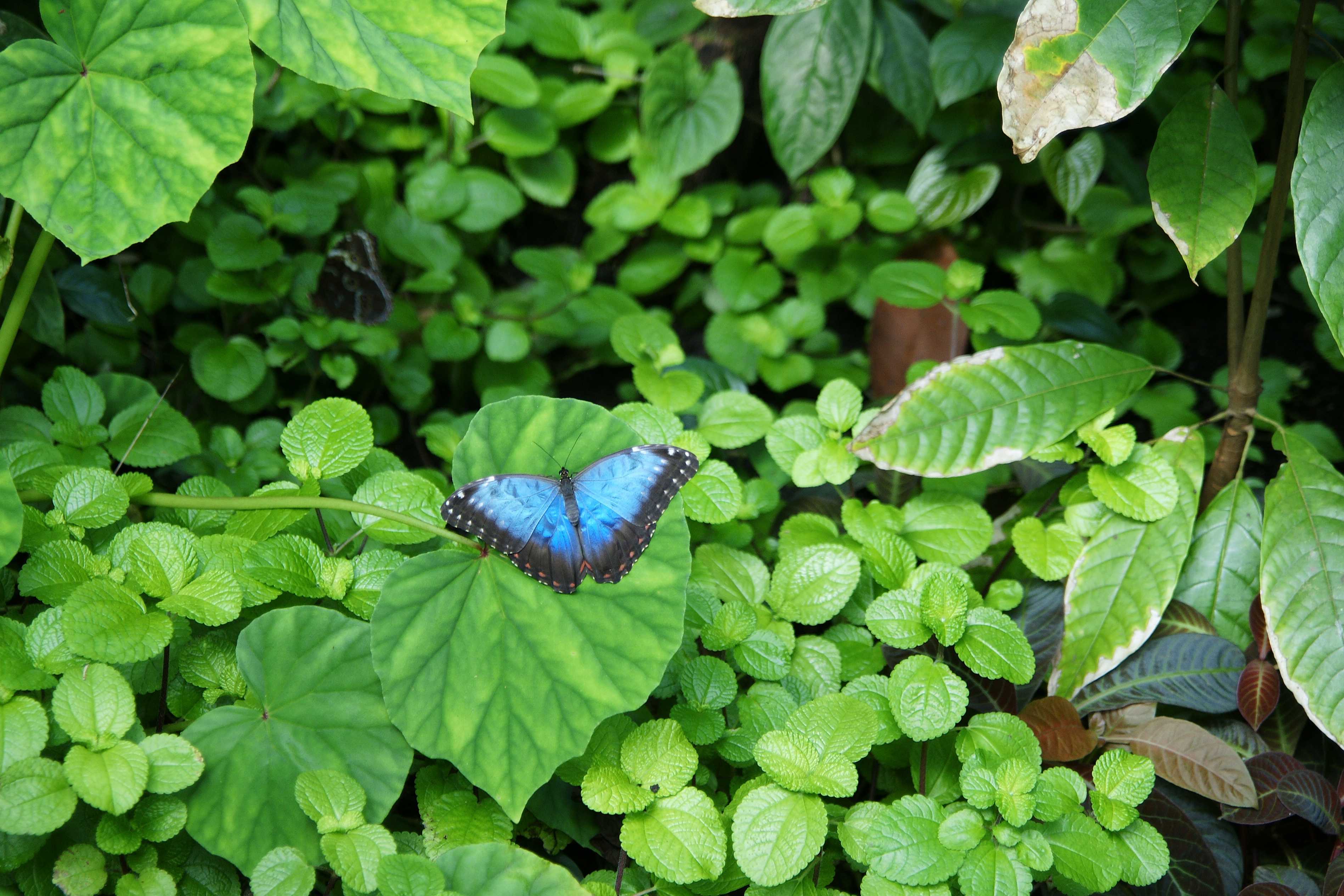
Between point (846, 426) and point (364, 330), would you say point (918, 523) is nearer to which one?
point (846, 426)

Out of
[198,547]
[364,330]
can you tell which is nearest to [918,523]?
[198,547]

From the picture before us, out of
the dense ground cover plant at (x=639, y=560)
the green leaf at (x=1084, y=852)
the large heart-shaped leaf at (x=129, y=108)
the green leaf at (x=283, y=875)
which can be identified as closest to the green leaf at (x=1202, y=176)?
the dense ground cover plant at (x=639, y=560)

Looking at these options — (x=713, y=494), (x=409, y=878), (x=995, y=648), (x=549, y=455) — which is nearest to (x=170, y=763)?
(x=409, y=878)

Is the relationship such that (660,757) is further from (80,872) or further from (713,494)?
(80,872)

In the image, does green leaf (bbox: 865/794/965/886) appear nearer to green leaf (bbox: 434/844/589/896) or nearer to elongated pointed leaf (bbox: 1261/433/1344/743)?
green leaf (bbox: 434/844/589/896)

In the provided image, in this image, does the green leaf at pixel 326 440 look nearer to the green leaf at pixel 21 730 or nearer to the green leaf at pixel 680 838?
the green leaf at pixel 21 730

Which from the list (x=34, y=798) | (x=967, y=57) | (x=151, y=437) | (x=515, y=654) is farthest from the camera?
(x=967, y=57)
